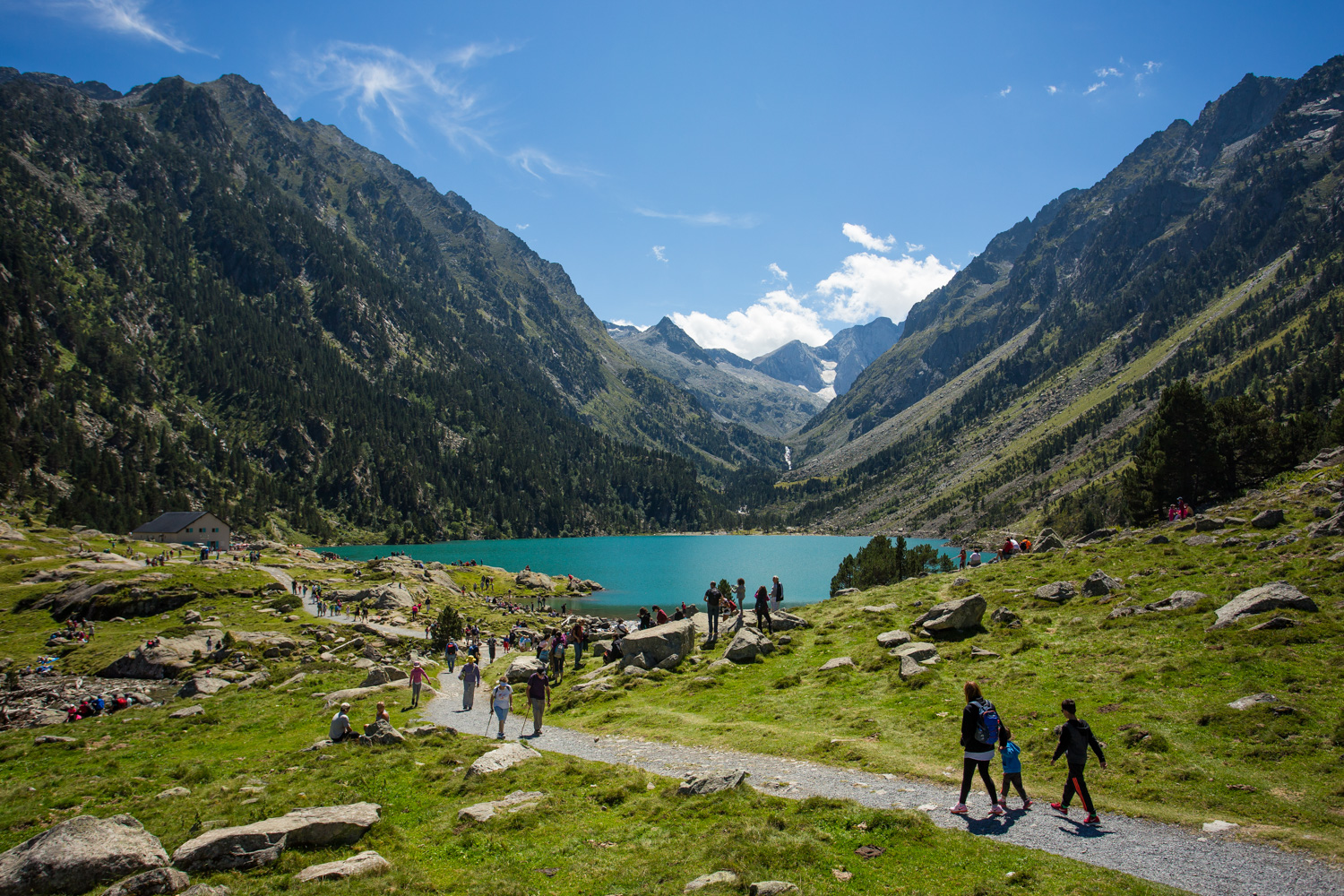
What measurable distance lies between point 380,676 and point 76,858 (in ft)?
81.1

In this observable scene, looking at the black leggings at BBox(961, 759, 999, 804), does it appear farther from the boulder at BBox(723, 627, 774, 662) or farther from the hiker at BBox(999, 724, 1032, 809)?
the boulder at BBox(723, 627, 774, 662)

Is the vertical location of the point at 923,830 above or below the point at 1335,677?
below

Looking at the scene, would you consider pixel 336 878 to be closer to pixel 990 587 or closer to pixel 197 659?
pixel 990 587

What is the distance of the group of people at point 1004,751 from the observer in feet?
42.5

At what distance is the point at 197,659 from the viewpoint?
4225 centimetres

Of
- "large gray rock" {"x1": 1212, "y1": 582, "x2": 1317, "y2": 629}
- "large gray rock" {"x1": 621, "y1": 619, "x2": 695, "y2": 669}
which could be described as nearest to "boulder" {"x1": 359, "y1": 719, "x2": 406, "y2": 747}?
"large gray rock" {"x1": 621, "y1": 619, "x2": 695, "y2": 669}

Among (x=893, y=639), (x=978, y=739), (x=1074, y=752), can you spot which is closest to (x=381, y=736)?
(x=978, y=739)

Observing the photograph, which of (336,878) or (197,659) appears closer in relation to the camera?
(336,878)

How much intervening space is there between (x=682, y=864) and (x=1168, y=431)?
184 ft

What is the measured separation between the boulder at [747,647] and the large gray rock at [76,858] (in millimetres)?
22717

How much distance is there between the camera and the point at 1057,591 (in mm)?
28156

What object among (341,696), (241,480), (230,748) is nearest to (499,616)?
(341,696)

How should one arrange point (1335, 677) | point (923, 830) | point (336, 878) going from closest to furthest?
point (336, 878)
point (923, 830)
point (1335, 677)

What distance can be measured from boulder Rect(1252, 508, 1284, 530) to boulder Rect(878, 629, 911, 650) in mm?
19810
